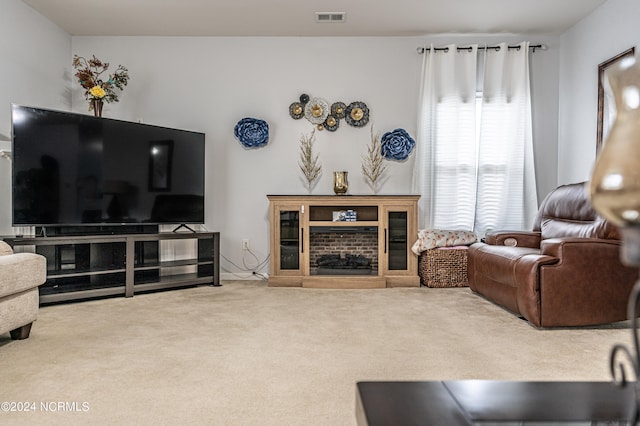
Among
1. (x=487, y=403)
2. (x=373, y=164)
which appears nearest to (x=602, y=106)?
(x=373, y=164)

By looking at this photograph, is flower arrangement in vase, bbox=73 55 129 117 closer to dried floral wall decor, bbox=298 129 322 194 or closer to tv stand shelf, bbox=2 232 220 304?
tv stand shelf, bbox=2 232 220 304

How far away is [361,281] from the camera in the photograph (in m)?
4.57

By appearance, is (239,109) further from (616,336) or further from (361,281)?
(616,336)

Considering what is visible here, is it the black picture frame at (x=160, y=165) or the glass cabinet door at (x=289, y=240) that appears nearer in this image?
the black picture frame at (x=160, y=165)

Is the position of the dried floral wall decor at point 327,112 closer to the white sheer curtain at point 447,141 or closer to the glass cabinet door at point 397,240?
the white sheer curtain at point 447,141

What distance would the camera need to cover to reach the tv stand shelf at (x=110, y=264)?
3.83 meters

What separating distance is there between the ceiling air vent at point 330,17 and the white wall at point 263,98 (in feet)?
1.57

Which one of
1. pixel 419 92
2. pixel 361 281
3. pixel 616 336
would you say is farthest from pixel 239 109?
pixel 616 336

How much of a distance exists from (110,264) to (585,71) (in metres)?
4.68

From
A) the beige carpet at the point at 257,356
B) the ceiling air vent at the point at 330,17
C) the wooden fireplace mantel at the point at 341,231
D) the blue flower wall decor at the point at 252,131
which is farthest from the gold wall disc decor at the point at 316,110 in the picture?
the beige carpet at the point at 257,356

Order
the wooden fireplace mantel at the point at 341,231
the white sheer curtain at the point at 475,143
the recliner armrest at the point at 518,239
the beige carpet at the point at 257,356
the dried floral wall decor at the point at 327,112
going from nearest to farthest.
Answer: the beige carpet at the point at 257,356 < the recliner armrest at the point at 518,239 < the wooden fireplace mantel at the point at 341,231 < the white sheer curtain at the point at 475,143 < the dried floral wall decor at the point at 327,112

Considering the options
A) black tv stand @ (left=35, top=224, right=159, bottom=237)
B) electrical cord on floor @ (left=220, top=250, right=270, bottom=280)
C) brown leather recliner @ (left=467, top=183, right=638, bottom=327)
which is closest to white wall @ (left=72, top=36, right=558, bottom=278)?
electrical cord on floor @ (left=220, top=250, right=270, bottom=280)

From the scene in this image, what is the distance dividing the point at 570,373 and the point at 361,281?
2.53 meters

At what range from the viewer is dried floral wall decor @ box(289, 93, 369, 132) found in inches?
200
